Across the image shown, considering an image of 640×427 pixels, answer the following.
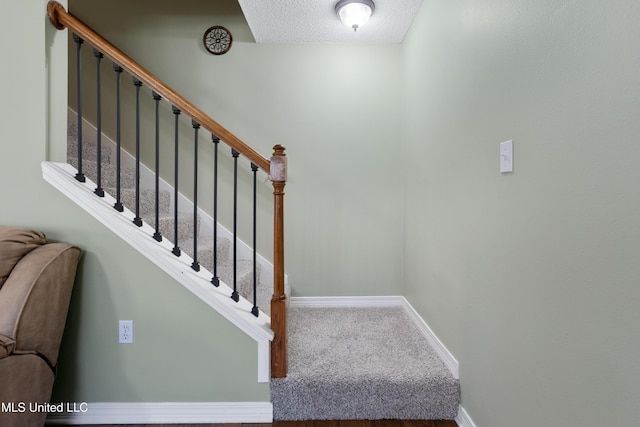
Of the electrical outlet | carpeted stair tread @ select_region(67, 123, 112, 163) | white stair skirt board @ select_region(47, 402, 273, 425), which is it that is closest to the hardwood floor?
white stair skirt board @ select_region(47, 402, 273, 425)

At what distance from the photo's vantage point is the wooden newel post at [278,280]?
1.53m

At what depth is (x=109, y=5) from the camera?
257cm

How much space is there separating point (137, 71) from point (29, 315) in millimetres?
1141

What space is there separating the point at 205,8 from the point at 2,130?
177cm

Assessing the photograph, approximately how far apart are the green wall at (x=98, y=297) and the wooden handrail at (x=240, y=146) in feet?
0.34

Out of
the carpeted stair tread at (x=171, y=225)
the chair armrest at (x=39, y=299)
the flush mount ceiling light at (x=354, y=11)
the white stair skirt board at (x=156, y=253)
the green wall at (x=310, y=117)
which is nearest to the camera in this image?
the chair armrest at (x=39, y=299)

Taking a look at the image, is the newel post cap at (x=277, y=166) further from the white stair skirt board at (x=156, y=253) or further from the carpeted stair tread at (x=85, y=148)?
the carpeted stair tread at (x=85, y=148)

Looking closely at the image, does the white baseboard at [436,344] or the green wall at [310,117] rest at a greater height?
the green wall at [310,117]

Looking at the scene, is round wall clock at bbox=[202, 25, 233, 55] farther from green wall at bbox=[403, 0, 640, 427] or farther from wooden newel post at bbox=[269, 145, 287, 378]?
green wall at bbox=[403, 0, 640, 427]

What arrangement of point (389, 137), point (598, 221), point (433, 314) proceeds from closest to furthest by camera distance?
point (598, 221)
point (433, 314)
point (389, 137)

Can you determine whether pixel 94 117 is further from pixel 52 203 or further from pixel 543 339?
pixel 543 339

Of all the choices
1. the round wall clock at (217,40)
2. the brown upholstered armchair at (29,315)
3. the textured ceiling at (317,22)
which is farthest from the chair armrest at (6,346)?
the round wall clock at (217,40)

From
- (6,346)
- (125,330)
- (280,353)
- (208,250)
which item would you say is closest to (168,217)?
(208,250)

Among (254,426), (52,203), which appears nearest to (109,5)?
(52,203)
